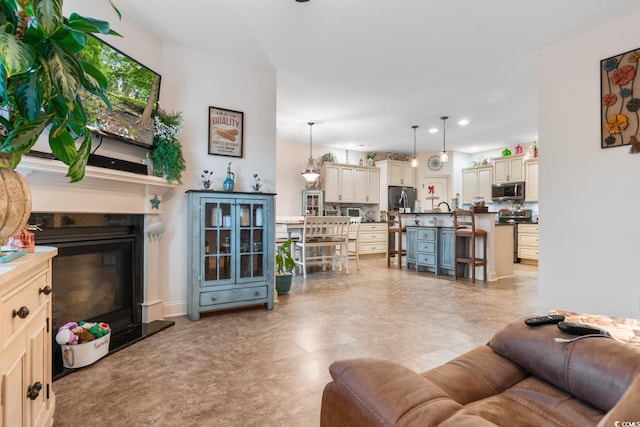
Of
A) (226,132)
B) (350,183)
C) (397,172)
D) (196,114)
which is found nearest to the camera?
(196,114)

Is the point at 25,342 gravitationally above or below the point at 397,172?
below

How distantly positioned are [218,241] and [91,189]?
1.16m

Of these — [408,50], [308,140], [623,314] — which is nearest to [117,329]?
[408,50]

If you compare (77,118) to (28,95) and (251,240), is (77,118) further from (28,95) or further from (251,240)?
(251,240)

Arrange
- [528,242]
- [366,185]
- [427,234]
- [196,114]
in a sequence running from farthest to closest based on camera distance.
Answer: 1. [366,185]
2. [528,242]
3. [427,234]
4. [196,114]

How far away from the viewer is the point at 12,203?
103 centimetres

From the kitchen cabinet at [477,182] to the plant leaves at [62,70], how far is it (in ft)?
27.9

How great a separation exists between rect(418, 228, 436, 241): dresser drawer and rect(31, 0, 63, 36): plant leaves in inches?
216

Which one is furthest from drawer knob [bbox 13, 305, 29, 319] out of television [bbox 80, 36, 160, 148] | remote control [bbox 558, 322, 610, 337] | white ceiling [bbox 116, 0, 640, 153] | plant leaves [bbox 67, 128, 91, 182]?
white ceiling [bbox 116, 0, 640, 153]

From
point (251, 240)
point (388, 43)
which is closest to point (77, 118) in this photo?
point (251, 240)

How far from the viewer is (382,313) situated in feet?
11.0

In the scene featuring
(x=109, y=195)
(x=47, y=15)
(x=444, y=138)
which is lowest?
→ (x=109, y=195)

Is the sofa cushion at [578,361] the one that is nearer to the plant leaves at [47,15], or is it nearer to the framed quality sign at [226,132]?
the plant leaves at [47,15]

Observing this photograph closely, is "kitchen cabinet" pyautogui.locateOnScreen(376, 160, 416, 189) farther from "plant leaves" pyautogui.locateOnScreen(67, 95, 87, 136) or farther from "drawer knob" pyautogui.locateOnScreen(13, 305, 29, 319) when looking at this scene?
"drawer knob" pyautogui.locateOnScreen(13, 305, 29, 319)
